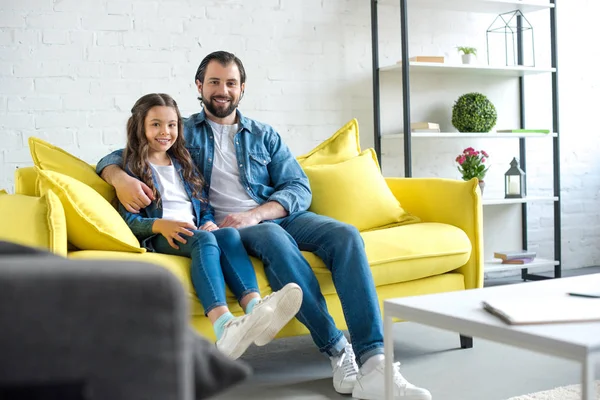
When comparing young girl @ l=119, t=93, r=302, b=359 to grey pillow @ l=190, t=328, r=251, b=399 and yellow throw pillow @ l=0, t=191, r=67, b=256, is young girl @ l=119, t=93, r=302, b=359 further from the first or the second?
grey pillow @ l=190, t=328, r=251, b=399

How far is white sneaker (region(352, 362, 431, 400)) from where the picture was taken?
2.19 m

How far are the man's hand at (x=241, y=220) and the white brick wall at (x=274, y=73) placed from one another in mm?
1091

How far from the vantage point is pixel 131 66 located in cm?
358

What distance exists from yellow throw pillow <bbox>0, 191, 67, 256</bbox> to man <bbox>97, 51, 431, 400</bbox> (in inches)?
13.2

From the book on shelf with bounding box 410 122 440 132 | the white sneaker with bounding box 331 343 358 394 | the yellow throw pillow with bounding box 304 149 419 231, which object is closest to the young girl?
the white sneaker with bounding box 331 343 358 394

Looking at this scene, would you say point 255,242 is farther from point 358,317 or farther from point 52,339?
point 52,339

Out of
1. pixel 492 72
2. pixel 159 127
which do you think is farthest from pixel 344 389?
pixel 492 72

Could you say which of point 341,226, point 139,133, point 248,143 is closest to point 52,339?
point 341,226

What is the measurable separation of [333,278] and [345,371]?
0.97 feet

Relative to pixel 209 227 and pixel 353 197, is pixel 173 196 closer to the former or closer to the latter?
pixel 209 227

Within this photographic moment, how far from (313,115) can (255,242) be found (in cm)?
165

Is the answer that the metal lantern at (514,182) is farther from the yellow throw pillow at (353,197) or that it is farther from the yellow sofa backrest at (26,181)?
the yellow sofa backrest at (26,181)

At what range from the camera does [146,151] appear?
8.93 feet

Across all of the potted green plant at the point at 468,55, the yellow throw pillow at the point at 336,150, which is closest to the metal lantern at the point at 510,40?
the potted green plant at the point at 468,55
